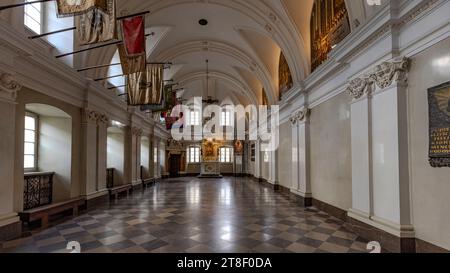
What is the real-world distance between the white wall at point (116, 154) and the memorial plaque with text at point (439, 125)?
11830 mm

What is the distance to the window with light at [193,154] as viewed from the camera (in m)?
25.2

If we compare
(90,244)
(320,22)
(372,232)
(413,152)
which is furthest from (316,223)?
(320,22)

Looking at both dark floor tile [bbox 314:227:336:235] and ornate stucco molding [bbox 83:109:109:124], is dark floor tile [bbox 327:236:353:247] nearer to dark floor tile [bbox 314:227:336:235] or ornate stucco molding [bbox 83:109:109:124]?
dark floor tile [bbox 314:227:336:235]

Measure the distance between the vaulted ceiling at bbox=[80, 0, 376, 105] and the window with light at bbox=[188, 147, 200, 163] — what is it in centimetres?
848

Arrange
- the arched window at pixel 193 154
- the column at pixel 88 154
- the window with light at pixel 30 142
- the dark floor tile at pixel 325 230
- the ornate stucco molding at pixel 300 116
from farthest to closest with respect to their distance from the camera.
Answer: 1. the arched window at pixel 193 154
2. the ornate stucco molding at pixel 300 116
3. the column at pixel 88 154
4. the window with light at pixel 30 142
5. the dark floor tile at pixel 325 230

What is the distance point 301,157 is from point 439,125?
19.1 ft

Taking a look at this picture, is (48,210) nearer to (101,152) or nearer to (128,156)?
(101,152)

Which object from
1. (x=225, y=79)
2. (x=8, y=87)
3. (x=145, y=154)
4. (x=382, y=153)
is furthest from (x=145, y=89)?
(x=225, y=79)

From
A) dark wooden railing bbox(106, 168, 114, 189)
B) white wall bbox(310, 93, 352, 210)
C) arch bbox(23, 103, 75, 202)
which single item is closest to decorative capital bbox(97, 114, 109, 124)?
arch bbox(23, 103, 75, 202)

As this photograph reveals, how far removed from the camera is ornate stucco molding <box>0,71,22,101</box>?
5035 millimetres

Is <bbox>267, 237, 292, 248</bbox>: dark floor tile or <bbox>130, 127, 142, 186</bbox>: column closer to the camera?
<bbox>267, 237, 292, 248</bbox>: dark floor tile

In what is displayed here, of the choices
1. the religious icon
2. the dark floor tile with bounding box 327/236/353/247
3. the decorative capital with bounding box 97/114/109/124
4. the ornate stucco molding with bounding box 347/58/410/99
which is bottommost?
the dark floor tile with bounding box 327/236/353/247

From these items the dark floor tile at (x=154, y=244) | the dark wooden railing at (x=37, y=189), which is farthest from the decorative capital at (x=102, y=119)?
the dark floor tile at (x=154, y=244)

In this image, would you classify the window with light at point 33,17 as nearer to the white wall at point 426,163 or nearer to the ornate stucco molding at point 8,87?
the ornate stucco molding at point 8,87
